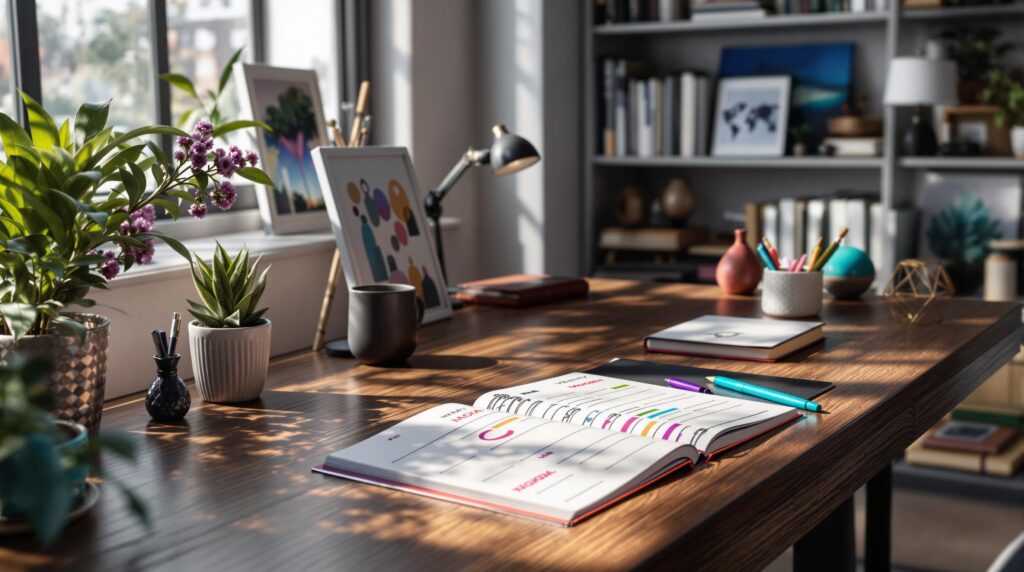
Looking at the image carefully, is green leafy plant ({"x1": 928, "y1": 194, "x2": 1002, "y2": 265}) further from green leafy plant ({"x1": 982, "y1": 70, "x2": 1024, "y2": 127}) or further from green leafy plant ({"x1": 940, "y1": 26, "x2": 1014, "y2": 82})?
green leafy plant ({"x1": 940, "y1": 26, "x2": 1014, "y2": 82})

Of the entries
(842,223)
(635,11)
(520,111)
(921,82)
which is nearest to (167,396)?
(520,111)

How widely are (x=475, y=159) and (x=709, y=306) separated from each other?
536 millimetres

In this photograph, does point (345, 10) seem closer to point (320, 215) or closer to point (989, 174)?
point (320, 215)

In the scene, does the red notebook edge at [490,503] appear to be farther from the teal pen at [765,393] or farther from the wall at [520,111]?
the wall at [520,111]

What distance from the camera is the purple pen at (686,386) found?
1394 millimetres

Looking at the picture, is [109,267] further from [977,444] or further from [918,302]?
[977,444]

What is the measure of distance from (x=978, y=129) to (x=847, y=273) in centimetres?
148

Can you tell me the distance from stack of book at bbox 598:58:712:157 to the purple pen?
2.27 meters

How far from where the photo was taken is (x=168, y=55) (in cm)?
238

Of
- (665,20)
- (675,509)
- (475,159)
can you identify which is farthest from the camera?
(665,20)

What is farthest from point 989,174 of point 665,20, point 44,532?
point 44,532

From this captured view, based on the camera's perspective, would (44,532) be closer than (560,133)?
Yes

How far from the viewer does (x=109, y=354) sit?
1.72 metres

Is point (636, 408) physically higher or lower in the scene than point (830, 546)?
higher
